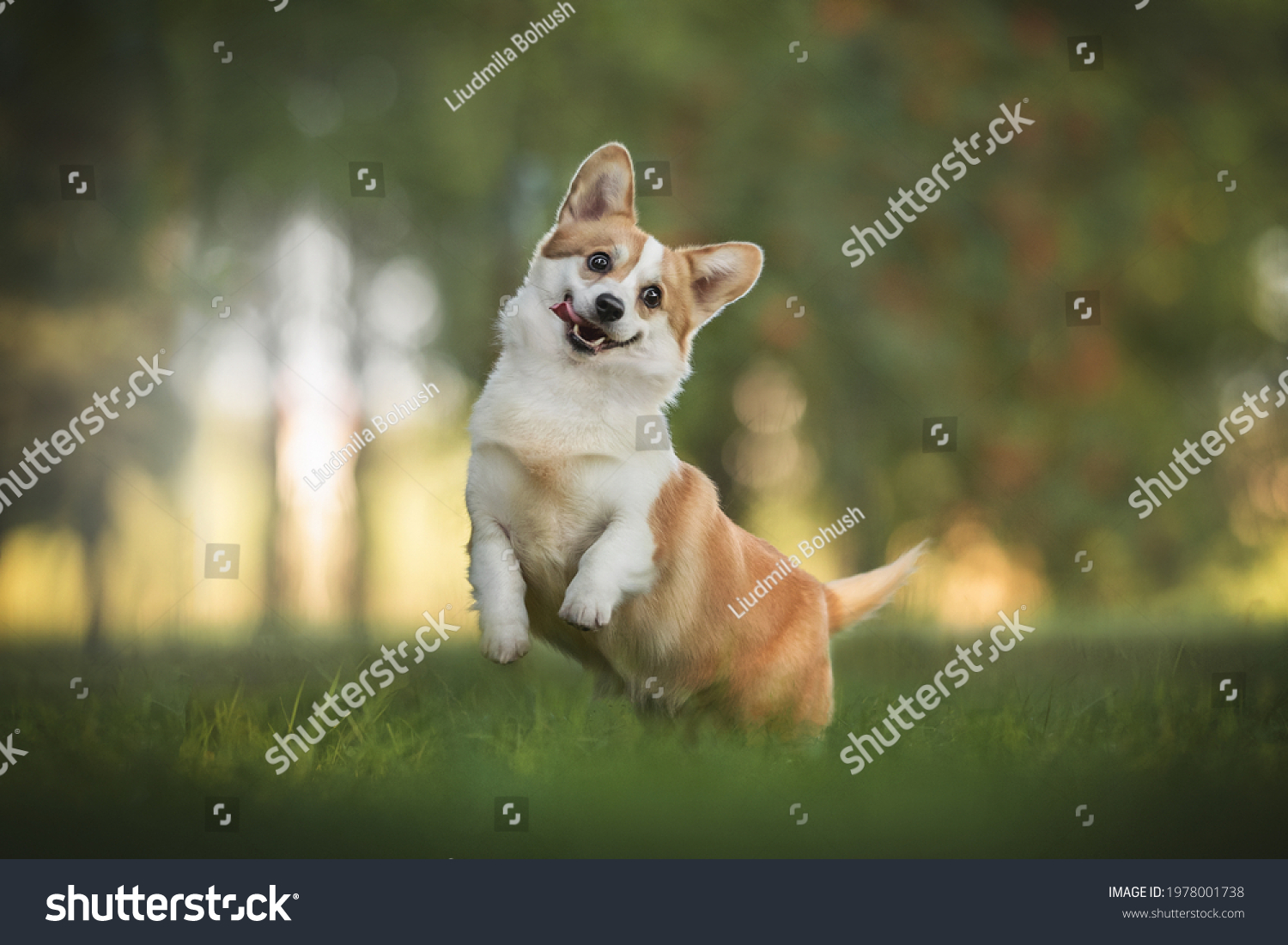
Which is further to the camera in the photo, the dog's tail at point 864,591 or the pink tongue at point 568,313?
the dog's tail at point 864,591

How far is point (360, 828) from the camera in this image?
8.53 feet

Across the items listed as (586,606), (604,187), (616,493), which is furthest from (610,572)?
(604,187)

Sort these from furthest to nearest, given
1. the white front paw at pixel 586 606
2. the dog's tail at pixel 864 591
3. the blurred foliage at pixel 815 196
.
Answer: the blurred foliage at pixel 815 196 < the dog's tail at pixel 864 591 < the white front paw at pixel 586 606

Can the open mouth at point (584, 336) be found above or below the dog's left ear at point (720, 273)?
below

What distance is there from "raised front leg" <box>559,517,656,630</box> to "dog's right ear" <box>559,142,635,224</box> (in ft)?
2.92

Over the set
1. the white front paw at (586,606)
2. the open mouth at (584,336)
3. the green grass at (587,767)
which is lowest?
the green grass at (587,767)

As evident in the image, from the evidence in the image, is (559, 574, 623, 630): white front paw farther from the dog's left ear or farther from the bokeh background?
the dog's left ear

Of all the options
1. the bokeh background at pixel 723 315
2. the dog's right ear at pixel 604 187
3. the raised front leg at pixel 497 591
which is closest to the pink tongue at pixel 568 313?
the dog's right ear at pixel 604 187

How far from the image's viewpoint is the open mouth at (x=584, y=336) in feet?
8.39

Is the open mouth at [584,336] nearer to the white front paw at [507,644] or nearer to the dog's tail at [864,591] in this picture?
the white front paw at [507,644]

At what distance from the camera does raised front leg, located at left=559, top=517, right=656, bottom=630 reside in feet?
7.81

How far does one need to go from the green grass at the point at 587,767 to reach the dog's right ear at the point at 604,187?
1.28m

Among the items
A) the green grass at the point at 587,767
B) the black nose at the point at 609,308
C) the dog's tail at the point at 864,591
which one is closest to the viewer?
the black nose at the point at 609,308

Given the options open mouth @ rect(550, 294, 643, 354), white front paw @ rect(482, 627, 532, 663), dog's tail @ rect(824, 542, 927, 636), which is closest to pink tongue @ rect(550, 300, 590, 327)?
open mouth @ rect(550, 294, 643, 354)
